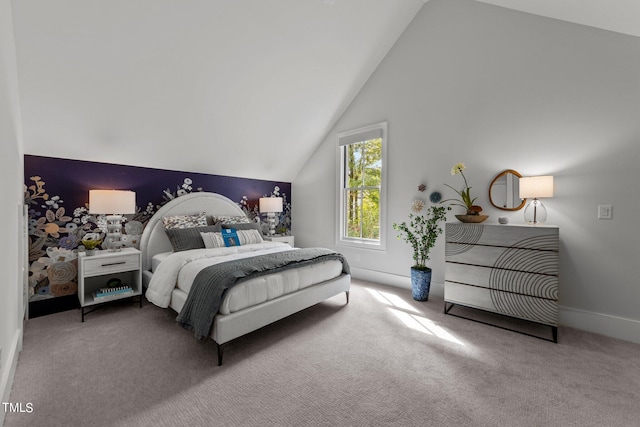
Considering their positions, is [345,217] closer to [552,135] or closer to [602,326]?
[552,135]

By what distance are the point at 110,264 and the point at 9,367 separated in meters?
1.29

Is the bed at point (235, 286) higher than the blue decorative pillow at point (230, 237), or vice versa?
the blue decorative pillow at point (230, 237)

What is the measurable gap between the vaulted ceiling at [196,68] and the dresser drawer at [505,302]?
2.38 meters

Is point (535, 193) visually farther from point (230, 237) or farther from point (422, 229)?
point (230, 237)

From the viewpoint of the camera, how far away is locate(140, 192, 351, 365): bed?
6.80 ft

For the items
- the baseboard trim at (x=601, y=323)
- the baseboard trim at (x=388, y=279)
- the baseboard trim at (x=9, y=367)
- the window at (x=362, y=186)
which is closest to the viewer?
the baseboard trim at (x=9, y=367)

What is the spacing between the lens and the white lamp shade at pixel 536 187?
8.45ft

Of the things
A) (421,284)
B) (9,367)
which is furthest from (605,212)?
(9,367)

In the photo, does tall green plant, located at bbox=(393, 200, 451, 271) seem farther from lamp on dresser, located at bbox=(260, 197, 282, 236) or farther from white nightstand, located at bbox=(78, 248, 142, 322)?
white nightstand, located at bbox=(78, 248, 142, 322)

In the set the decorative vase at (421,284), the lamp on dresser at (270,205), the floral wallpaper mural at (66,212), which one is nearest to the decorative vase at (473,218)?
the decorative vase at (421,284)

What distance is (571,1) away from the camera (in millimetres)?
2180

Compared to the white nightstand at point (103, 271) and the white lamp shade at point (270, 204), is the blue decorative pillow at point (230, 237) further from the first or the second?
the white lamp shade at point (270, 204)

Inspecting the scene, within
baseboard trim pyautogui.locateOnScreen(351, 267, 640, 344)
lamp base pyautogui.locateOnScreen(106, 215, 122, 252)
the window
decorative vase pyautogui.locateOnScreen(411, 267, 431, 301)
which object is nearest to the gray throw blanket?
lamp base pyautogui.locateOnScreen(106, 215, 122, 252)

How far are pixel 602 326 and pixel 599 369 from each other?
32.2 inches
